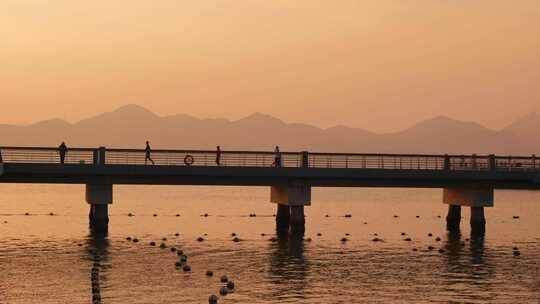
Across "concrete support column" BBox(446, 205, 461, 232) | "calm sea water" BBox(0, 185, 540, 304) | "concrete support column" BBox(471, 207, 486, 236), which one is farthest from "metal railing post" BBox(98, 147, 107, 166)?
"concrete support column" BBox(446, 205, 461, 232)

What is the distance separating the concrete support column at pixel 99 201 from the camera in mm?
67250

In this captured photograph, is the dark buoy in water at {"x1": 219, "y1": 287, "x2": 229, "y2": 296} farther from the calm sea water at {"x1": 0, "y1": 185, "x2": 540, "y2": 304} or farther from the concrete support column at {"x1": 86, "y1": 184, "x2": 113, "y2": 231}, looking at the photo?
the concrete support column at {"x1": 86, "y1": 184, "x2": 113, "y2": 231}

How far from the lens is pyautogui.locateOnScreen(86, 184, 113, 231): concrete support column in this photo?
221 ft

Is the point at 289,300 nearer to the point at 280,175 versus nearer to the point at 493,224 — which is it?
the point at 280,175

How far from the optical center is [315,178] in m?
69.1

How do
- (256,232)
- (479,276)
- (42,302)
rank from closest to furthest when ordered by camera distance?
(42,302)
(479,276)
(256,232)

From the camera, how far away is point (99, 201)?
67.6m

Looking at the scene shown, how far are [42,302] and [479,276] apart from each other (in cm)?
2161

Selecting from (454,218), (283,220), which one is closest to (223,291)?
(283,220)

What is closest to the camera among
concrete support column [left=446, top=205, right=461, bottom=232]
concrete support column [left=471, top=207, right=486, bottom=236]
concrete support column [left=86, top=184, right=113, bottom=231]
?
concrete support column [left=86, top=184, right=113, bottom=231]

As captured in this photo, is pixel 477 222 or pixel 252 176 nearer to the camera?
pixel 252 176

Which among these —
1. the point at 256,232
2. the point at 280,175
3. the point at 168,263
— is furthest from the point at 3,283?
the point at 256,232

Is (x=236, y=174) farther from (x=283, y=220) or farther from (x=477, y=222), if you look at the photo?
(x=477, y=222)

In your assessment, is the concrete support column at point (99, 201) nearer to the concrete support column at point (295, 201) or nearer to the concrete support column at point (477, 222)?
the concrete support column at point (295, 201)
